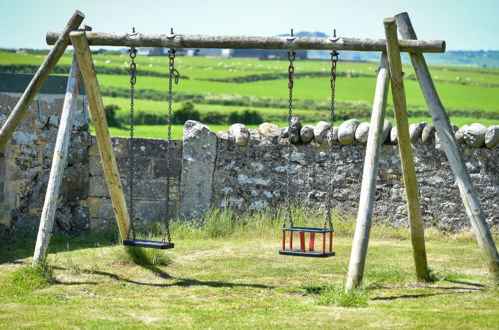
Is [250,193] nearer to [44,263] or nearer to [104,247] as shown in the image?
[104,247]

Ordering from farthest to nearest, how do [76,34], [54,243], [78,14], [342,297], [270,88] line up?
[270,88] → [54,243] → [78,14] → [76,34] → [342,297]

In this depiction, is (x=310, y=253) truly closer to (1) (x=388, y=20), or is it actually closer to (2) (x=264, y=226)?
(1) (x=388, y=20)

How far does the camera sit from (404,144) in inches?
324

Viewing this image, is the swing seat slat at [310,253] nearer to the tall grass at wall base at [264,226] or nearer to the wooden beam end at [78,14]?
the tall grass at wall base at [264,226]

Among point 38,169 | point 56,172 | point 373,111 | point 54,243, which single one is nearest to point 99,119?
point 56,172

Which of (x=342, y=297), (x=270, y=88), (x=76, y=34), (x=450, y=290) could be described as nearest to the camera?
(x=342, y=297)

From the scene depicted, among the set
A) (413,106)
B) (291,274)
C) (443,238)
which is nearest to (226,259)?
(291,274)

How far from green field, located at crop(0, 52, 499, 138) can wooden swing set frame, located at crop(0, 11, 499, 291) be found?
16576 millimetres

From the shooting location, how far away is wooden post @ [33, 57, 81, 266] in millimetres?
8617

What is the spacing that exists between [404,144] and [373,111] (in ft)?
1.69

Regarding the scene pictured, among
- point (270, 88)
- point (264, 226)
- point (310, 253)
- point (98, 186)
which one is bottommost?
point (264, 226)

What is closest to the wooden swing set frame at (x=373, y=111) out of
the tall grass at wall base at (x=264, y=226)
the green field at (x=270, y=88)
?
the tall grass at wall base at (x=264, y=226)

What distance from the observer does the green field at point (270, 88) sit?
35.6 metres

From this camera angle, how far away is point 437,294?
26.4 feet
